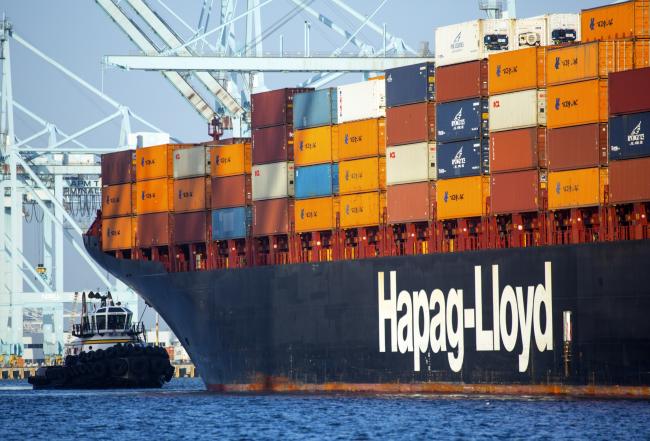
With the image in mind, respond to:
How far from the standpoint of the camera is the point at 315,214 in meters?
60.6

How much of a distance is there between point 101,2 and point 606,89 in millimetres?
37813

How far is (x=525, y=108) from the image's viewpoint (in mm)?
52938

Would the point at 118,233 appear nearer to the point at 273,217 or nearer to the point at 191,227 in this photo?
the point at 191,227

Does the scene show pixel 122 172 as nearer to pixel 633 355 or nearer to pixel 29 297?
pixel 633 355

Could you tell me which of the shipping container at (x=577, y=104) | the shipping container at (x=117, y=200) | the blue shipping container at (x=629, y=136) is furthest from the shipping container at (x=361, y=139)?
the shipping container at (x=117, y=200)

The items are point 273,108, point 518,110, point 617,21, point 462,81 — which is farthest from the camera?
point 273,108

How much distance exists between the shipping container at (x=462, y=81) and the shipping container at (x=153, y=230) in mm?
15511

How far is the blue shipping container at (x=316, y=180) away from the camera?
60031 mm

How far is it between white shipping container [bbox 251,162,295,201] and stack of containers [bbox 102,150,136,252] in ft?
26.5

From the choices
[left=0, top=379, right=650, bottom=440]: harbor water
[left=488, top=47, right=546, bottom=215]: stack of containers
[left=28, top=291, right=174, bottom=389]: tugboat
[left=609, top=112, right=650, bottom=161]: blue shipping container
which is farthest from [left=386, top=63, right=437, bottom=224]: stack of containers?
[left=28, top=291, right=174, bottom=389]: tugboat

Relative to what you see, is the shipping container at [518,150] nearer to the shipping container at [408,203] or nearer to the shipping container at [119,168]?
the shipping container at [408,203]

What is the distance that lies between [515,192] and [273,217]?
40.5 ft

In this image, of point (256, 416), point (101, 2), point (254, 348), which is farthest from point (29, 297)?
point (256, 416)

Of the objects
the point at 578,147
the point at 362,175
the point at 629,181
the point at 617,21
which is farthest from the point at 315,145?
the point at 629,181
